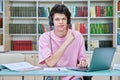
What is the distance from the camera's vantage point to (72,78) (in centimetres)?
214

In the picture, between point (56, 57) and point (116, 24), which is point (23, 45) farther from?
point (56, 57)

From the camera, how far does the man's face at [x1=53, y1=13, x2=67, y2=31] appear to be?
2256 mm

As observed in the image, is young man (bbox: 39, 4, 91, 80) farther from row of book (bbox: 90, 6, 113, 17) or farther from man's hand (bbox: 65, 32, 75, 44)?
row of book (bbox: 90, 6, 113, 17)

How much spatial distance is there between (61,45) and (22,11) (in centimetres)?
282

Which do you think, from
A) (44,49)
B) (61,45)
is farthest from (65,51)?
(44,49)

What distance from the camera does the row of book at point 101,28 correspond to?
4.91 metres

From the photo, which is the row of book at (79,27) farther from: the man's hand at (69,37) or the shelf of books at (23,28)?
the man's hand at (69,37)

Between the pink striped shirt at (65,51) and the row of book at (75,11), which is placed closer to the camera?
the pink striped shirt at (65,51)

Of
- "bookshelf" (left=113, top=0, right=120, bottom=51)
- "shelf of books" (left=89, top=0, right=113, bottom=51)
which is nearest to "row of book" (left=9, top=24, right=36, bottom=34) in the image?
"shelf of books" (left=89, top=0, right=113, bottom=51)

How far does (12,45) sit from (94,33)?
1677 millimetres

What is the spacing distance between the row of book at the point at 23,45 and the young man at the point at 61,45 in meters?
2.60

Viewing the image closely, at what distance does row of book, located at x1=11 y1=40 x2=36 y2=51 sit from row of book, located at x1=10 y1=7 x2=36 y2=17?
0.53 m

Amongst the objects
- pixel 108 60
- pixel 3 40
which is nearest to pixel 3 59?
pixel 108 60

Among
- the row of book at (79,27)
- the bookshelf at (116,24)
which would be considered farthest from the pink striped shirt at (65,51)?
the row of book at (79,27)
